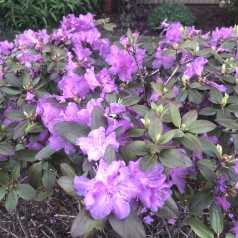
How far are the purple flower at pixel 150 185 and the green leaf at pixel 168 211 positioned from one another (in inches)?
0.9

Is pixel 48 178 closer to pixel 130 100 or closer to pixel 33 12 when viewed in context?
pixel 130 100

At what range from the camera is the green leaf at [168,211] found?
3.20ft

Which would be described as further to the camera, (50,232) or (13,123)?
(50,232)

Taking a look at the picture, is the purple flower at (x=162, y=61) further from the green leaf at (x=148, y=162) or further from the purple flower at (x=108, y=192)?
the purple flower at (x=108, y=192)

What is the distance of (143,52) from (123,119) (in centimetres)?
67

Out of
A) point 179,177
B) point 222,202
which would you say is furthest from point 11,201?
point 222,202

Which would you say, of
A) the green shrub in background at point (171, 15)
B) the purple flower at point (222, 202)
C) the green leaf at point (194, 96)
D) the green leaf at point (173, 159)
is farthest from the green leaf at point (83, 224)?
the green shrub in background at point (171, 15)

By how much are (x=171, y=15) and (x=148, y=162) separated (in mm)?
5289

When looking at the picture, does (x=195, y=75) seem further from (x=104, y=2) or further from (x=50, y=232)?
(x=104, y=2)

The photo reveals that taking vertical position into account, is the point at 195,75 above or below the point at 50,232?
above

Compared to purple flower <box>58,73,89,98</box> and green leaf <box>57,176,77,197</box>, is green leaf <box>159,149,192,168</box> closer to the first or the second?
green leaf <box>57,176,77,197</box>

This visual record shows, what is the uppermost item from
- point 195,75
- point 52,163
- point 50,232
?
point 195,75

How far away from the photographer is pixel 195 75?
1436mm

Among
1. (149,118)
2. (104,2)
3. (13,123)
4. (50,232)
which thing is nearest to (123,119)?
(149,118)
